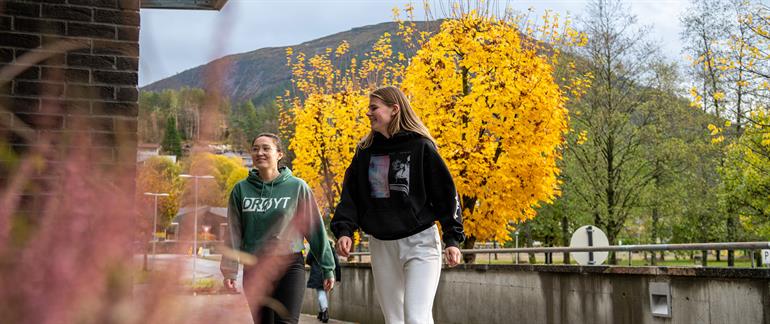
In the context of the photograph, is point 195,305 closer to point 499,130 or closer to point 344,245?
point 344,245

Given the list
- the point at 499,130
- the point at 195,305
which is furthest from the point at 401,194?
the point at 499,130

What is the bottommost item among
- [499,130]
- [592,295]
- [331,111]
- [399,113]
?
[592,295]

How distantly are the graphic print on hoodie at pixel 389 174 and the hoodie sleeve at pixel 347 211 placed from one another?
6.7 inches

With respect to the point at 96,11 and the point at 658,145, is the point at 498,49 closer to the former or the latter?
the point at 96,11

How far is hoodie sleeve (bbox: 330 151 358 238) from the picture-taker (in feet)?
17.6

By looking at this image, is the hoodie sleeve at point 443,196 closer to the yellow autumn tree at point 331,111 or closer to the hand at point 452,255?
the hand at point 452,255

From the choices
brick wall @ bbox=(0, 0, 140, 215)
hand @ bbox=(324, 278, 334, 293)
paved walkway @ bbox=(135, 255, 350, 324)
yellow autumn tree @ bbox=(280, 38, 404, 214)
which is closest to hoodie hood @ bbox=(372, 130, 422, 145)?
hand @ bbox=(324, 278, 334, 293)

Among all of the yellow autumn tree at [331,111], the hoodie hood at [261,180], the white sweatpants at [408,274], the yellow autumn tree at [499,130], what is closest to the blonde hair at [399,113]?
the white sweatpants at [408,274]

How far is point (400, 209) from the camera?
5.21m

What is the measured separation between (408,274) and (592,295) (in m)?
5.11

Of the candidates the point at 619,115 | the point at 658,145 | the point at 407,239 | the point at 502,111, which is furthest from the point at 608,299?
the point at 658,145

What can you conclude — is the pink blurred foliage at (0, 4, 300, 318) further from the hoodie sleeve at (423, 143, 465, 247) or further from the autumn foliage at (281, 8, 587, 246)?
the autumn foliage at (281, 8, 587, 246)

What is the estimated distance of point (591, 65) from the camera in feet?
109

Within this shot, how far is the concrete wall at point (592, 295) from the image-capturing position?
7.62 m
